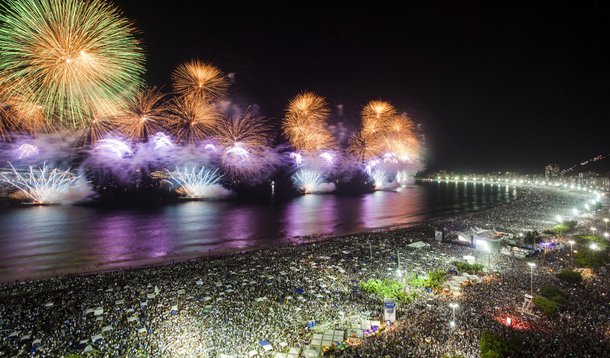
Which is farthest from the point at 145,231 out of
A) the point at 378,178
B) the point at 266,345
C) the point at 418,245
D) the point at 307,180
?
the point at 378,178

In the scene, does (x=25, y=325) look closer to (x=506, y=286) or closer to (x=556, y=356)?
(x=556, y=356)

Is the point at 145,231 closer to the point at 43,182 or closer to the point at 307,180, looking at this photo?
the point at 43,182

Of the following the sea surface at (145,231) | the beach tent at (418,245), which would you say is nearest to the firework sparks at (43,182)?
the sea surface at (145,231)

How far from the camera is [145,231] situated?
44.4 metres

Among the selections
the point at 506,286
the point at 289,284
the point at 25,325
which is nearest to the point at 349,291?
the point at 289,284

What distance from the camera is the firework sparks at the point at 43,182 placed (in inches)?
2682

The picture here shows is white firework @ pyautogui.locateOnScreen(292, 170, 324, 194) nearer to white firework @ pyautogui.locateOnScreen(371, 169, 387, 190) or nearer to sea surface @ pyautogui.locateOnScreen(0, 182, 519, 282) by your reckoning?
white firework @ pyautogui.locateOnScreen(371, 169, 387, 190)

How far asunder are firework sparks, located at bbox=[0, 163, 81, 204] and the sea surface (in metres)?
6.39

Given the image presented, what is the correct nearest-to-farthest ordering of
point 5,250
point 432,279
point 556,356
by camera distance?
point 556,356 < point 432,279 < point 5,250

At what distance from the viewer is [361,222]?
1959 inches

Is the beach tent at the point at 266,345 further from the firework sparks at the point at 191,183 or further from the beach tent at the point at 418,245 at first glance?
the firework sparks at the point at 191,183

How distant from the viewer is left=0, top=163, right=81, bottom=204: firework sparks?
6812cm

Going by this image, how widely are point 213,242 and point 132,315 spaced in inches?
855

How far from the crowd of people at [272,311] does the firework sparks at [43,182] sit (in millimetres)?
60824
